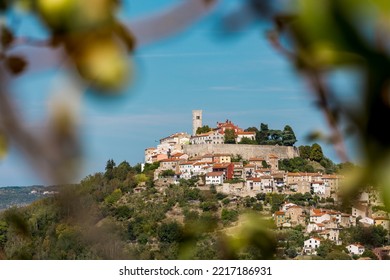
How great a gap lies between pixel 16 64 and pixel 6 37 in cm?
3

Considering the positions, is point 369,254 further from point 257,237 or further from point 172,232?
point 172,232

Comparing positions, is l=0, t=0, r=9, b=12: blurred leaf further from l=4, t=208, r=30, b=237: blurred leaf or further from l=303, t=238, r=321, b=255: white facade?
l=303, t=238, r=321, b=255: white facade

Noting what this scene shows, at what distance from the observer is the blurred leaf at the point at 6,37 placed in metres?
0.25

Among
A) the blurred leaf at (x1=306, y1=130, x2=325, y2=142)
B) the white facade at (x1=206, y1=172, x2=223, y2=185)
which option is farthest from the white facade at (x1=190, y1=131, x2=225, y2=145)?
the blurred leaf at (x1=306, y1=130, x2=325, y2=142)

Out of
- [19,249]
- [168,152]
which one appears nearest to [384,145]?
[19,249]

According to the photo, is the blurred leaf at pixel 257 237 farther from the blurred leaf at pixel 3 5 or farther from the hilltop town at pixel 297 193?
the blurred leaf at pixel 3 5

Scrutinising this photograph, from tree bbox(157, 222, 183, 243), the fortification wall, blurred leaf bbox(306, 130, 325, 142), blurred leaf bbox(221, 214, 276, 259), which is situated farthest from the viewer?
the fortification wall

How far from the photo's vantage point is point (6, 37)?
0.26 meters

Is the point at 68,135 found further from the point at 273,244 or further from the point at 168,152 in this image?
the point at 168,152

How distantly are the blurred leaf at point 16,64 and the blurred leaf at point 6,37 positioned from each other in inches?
0.8

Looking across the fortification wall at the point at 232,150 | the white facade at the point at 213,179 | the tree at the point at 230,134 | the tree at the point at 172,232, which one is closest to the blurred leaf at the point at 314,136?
the tree at the point at 172,232

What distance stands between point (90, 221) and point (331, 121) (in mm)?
95

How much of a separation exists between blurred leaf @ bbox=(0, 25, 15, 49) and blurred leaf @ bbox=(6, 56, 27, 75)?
2 cm

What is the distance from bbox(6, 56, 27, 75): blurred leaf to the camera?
0.23m
